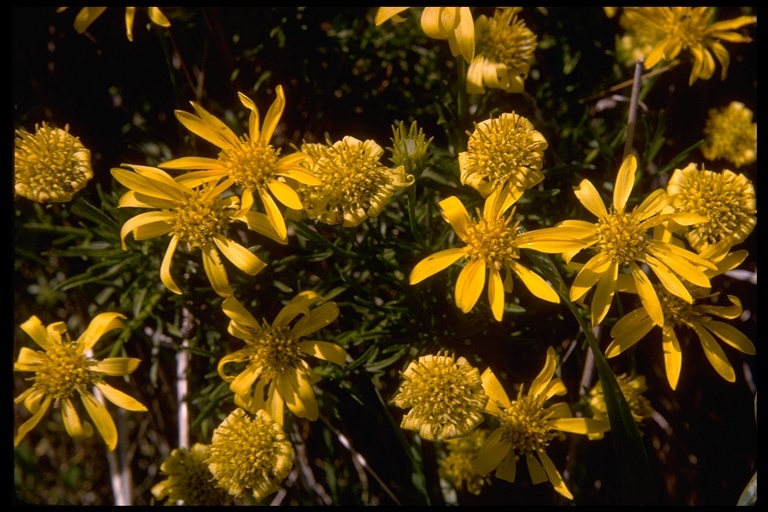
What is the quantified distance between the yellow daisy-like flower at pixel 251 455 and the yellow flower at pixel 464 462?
0.49 meters

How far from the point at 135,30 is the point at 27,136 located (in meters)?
0.71

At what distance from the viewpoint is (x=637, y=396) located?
182 cm

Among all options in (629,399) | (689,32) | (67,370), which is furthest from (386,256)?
(689,32)

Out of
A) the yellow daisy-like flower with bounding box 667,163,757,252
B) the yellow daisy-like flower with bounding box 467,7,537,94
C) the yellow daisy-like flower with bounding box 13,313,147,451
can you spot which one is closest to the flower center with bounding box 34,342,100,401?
the yellow daisy-like flower with bounding box 13,313,147,451

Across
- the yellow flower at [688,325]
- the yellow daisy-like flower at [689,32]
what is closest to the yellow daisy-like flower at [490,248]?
the yellow flower at [688,325]

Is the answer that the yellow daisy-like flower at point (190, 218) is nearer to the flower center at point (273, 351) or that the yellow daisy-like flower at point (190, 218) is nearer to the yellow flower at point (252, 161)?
the yellow flower at point (252, 161)

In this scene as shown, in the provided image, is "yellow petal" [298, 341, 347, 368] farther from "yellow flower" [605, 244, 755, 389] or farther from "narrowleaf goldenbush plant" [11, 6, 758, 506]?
"yellow flower" [605, 244, 755, 389]

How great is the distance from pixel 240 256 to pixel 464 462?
84 centimetres

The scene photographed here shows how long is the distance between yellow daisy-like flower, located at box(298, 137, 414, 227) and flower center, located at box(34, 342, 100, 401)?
75cm

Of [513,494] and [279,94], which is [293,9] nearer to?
[279,94]

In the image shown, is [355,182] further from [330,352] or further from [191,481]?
[191,481]

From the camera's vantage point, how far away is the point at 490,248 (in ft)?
5.10

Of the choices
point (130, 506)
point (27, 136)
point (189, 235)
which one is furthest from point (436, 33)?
point (130, 506)

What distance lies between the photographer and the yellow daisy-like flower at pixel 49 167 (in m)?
1.58
